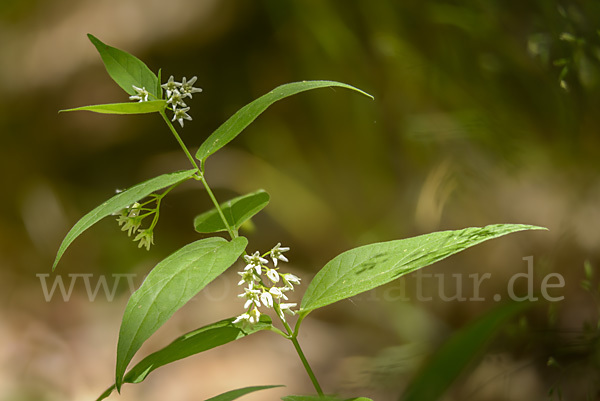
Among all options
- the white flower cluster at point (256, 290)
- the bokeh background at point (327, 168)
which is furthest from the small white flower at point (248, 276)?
the bokeh background at point (327, 168)

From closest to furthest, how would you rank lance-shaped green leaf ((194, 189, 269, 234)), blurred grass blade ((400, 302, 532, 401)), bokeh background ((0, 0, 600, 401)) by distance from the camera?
blurred grass blade ((400, 302, 532, 401)) < lance-shaped green leaf ((194, 189, 269, 234)) < bokeh background ((0, 0, 600, 401))

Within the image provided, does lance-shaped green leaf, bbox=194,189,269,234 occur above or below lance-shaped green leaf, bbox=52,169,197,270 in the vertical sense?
below

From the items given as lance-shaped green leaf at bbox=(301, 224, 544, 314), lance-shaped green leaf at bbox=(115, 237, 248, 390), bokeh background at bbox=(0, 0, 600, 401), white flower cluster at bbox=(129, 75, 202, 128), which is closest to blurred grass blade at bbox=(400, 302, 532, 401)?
lance-shaped green leaf at bbox=(301, 224, 544, 314)

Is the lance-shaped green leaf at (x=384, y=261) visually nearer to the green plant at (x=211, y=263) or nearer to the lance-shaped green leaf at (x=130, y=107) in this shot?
the green plant at (x=211, y=263)

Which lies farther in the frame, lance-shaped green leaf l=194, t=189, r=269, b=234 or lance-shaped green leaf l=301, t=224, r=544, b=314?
lance-shaped green leaf l=194, t=189, r=269, b=234

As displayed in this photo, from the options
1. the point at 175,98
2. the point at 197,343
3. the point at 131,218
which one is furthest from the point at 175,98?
the point at 197,343

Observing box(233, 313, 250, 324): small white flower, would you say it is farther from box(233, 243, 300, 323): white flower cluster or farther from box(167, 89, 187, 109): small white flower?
box(167, 89, 187, 109): small white flower

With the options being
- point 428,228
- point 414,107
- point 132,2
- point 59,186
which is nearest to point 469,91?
point 414,107
